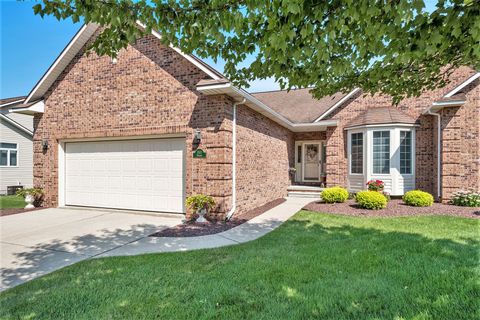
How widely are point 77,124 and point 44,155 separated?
214cm

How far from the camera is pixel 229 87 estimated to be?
7.31m

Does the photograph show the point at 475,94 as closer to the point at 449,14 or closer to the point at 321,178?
the point at 321,178

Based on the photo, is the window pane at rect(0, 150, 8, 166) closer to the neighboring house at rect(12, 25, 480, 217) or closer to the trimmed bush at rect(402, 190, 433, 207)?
the neighboring house at rect(12, 25, 480, 217)

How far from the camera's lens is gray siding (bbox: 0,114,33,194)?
Result: 16.5m

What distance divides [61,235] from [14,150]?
14833 millimetres

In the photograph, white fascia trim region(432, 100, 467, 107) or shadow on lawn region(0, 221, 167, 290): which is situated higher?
white fascia trim region(432, 100, 467, 107)

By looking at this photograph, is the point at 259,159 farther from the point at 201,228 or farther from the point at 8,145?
the point at 8,145

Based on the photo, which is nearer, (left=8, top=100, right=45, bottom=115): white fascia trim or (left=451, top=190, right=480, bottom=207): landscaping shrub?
(left=451, top=190, right=480, bottom=207): landscaping shrub

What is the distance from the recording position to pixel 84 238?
20.6 feet

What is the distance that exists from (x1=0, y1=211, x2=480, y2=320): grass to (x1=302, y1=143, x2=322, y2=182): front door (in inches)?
395

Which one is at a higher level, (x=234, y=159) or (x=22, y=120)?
(x=22, y=120)

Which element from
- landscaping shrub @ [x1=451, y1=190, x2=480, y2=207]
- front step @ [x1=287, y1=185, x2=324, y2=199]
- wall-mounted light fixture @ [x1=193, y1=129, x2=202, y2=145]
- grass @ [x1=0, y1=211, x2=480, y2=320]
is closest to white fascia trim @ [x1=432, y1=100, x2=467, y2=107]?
landscaping shrub @ [x1=451, y1=190, x2=480, y2=207]

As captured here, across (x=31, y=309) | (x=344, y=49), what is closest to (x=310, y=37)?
(x=344, y=49)

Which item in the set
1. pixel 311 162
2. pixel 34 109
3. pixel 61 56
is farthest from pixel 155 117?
pixel 311 162
